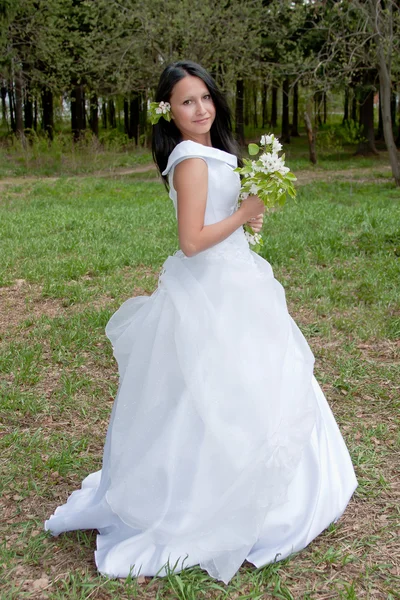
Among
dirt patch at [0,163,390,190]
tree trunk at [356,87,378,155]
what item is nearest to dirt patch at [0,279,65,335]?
dirt patch at [0,163,390,190]

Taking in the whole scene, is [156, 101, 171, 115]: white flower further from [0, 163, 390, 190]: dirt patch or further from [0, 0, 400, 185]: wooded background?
[0, 163, 390, 190]: dirt patch

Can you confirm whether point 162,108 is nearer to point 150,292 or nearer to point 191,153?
point 191,153

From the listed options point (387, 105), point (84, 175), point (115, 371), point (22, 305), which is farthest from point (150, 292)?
point (84, 175)

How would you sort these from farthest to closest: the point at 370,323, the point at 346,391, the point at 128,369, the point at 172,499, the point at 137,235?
the point at 137,235
the point at 370,323
the point at 346,391
the point at 128,369
the point at 172,499

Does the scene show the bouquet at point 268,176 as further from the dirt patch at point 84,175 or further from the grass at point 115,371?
the dirt patch at point 84,175

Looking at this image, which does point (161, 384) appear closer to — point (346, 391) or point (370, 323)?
point (346, 391)

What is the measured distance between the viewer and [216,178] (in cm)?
254

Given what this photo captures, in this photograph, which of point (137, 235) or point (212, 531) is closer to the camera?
point (212, 531)

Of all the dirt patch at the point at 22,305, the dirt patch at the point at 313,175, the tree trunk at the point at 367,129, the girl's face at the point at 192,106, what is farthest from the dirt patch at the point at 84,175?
the girl's face at the point at 192,106

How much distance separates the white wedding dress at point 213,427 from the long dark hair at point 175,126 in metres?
0.17

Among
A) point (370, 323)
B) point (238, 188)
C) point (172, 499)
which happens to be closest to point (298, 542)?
point (172, 499)

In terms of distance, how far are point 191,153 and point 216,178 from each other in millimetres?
150

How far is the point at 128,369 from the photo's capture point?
267cm

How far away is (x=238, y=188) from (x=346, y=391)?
2136 millimetres
